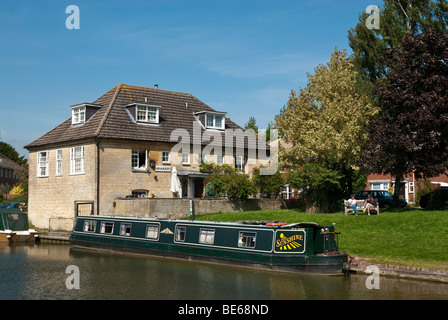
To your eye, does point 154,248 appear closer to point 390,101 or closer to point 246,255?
point 246,255

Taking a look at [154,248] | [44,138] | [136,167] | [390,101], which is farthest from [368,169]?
[44,138]

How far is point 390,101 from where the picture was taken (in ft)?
84.4

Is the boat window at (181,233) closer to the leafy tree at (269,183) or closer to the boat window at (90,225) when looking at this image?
the boat window at (90,225)

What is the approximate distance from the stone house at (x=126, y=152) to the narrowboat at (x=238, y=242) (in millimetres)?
6185

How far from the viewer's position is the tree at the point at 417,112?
24016 millimetres

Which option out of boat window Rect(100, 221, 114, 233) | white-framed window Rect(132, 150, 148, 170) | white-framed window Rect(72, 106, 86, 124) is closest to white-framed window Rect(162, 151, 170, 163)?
white-framed window Rect(132, 150, 148, 170)

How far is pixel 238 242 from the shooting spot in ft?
68.1

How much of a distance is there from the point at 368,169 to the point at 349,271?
9.08 metres

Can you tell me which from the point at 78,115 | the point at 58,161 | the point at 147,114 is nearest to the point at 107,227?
the point at 58,161

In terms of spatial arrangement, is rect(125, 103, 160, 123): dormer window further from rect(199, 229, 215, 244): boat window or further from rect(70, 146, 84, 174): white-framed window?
rect(199, 229, 215, 244): boat window

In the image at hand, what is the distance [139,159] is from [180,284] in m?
17.6

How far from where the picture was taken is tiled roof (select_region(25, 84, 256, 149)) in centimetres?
3322
